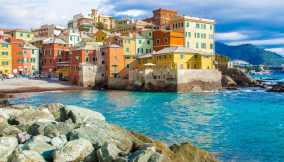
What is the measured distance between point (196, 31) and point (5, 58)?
42167 millimetres

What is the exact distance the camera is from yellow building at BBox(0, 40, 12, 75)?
267ft

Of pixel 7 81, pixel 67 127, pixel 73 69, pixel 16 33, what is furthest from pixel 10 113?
pixel 16 33

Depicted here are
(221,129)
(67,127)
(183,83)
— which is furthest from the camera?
(183,83)

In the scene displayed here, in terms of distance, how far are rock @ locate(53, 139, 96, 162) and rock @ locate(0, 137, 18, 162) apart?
6.24 feet

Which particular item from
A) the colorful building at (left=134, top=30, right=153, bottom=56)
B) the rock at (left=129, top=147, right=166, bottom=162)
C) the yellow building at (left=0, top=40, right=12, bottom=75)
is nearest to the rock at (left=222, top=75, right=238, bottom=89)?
the colorful building at (left=134, top=30, right=153, bottom=56)

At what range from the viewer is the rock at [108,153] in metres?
12.3

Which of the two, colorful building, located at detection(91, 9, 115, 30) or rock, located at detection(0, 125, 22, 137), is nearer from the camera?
rock, located at detection(0, 125, 22, 137)

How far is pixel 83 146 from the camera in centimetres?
1332

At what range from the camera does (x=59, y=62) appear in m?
85.6

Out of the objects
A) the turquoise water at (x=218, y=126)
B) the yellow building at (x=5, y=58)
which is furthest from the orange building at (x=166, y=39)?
the turquoise water at (x=218, y=126)

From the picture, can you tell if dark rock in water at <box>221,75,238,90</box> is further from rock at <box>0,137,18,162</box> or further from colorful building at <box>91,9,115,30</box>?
rock at <box>0,137,18,162</box>

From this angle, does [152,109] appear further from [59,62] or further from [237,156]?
[59,62]

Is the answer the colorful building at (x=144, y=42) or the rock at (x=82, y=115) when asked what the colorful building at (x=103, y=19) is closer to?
the colorful building at (x=144, y=42)

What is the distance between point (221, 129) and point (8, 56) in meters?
67.3
